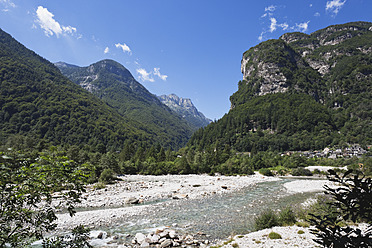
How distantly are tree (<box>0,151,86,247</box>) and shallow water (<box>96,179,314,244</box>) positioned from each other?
13792mm

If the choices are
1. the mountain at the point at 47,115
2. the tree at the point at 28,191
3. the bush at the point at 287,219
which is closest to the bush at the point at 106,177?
the bush at the point at 287,219

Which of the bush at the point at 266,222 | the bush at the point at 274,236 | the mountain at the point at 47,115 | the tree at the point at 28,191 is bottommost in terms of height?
the bush at the point at 266,222

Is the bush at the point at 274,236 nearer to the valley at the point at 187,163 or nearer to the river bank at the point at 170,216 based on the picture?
the valley at the point at 187,163

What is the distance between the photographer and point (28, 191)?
374cm

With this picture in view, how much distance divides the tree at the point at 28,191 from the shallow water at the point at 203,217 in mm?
13792

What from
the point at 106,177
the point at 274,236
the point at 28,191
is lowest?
the point at 106,177

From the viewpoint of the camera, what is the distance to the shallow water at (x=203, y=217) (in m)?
16.1

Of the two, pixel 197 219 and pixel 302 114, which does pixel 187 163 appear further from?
pixel 302 114

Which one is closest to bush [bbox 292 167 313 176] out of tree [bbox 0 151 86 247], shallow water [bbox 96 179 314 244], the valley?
the valley

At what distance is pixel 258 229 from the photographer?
1543cm

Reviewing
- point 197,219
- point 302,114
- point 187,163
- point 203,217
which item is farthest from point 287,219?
point 302,114

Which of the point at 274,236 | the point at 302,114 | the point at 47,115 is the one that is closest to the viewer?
the point at 274,236

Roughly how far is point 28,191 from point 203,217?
18.6 m

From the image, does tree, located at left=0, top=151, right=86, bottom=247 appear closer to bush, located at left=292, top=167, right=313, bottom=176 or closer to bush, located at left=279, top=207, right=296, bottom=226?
bush, located at left=279, top=207, right=296, bottom=226
